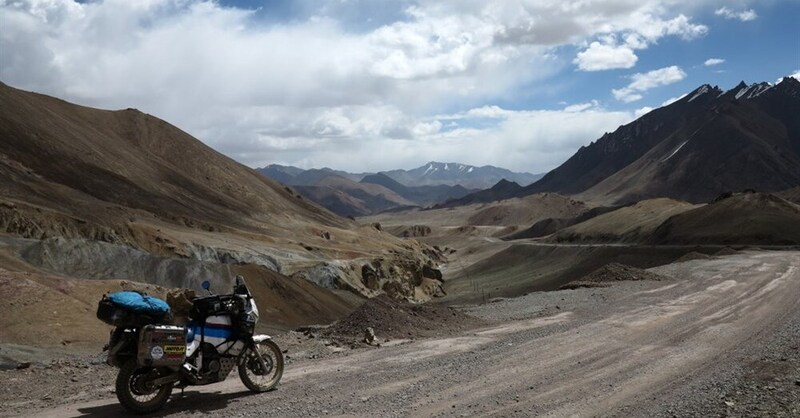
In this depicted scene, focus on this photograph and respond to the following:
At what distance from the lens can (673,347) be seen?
45.4 feet

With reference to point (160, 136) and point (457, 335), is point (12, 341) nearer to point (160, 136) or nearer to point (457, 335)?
point (457, 335)

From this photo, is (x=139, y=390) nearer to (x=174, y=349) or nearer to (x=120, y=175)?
(x=174, y=349)

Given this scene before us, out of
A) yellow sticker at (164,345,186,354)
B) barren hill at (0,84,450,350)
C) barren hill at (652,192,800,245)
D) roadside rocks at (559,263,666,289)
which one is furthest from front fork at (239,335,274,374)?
barren hill at (652,192,800,245)

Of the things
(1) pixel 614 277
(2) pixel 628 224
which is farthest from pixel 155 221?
(2) pixel 628 224

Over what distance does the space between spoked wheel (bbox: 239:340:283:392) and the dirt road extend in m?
0.21

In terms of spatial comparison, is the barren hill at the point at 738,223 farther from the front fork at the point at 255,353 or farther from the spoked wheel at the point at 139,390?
the spoked wheel at the point at 139,390

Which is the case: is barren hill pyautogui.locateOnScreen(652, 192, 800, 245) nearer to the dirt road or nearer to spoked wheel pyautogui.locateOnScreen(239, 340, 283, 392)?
the dirt road

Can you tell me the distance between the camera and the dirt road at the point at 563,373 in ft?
30.9

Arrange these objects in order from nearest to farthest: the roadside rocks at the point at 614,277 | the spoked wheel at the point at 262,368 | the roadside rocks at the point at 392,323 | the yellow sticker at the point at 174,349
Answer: the yellow sticker at the point at 174,349, the spoked wheel at the point at 262,368, the roadside rocks at the point at 392,323, the roadside rocks at the point at 614,277

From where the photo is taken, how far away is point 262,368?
10.4m

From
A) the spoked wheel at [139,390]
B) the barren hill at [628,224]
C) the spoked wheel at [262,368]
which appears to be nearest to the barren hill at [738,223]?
the barren hill at [628,224]

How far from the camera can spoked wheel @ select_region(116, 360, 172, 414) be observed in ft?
29.0

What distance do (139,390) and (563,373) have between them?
279 inches

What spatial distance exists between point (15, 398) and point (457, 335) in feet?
31.4
